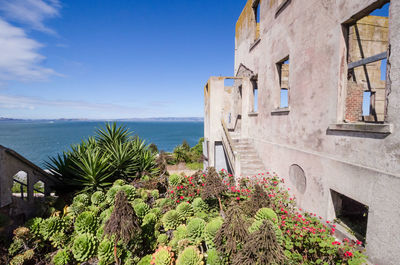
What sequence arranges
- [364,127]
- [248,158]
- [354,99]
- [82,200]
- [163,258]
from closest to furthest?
1. [163,258]
2. [364,127]
3. [82,200]
4. [354,99]
5. [248,158]

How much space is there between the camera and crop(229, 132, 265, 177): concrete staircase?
8023 millimetres

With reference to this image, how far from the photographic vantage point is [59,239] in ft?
11.4

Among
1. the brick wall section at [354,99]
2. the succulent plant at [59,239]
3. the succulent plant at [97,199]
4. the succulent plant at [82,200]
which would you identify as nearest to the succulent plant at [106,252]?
the succulent plant at [59,239]

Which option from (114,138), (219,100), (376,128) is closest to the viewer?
(376,128)

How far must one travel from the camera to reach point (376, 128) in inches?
→ 142

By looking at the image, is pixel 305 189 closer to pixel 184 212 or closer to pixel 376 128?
pixel 376 128

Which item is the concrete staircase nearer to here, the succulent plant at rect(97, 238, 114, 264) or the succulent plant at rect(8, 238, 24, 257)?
the succulent plant at rect(97, 238, 114, 264)

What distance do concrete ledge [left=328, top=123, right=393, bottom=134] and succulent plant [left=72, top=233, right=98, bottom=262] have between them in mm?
5628

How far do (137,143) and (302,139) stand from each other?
23.1 feet

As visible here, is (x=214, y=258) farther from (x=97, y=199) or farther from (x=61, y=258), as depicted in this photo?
(x=97, y=199)

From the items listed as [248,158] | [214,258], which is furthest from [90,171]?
[248,158]

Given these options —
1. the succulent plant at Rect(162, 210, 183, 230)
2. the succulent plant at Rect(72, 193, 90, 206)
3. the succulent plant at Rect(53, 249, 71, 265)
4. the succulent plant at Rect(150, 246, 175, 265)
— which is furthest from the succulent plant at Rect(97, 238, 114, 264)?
the succulent plant at Rect(72, 193, 90, 206)

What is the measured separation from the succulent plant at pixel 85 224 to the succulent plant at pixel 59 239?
59 centimetres

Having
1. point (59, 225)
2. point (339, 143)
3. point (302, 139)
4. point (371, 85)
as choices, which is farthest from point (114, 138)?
point (371, 85)
